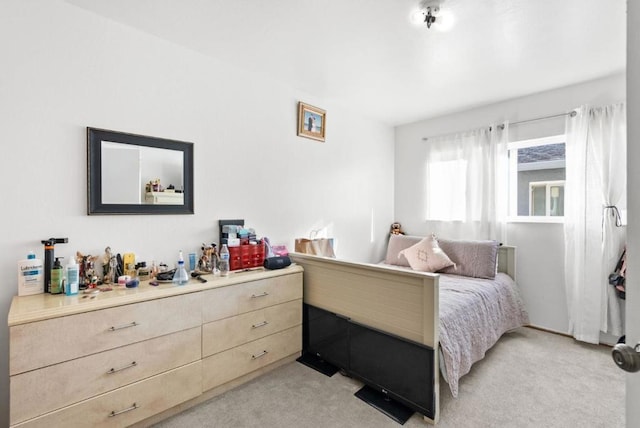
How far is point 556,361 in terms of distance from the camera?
2402 millimetres

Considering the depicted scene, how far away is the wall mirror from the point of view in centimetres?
185

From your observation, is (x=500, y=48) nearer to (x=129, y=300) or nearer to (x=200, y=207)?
(x=200, y=207)

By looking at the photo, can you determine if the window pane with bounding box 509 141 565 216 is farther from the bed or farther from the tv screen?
the tv screen

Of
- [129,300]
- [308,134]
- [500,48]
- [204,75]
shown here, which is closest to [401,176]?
[308,134]

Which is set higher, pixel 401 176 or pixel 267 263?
pixel 401 176

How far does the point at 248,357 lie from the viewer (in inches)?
81.1

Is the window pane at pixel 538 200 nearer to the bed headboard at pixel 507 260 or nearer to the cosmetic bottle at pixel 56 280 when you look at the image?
the bed headboard at pixel 507 260

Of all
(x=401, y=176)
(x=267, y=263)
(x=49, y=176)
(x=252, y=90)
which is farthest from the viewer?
(x=401, y=176)

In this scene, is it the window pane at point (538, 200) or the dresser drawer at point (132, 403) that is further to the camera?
the window pane at point (538, 200)

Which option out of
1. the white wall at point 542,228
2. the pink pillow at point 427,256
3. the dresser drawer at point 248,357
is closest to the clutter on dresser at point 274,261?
the dresser drawer at point 248,357

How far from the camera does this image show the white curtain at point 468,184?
3242mm

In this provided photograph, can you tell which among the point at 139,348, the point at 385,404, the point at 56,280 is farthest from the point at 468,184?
the point at 56,280

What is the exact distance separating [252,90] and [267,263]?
5.10 feet

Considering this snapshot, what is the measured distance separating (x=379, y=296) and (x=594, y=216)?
2307 millimetres
